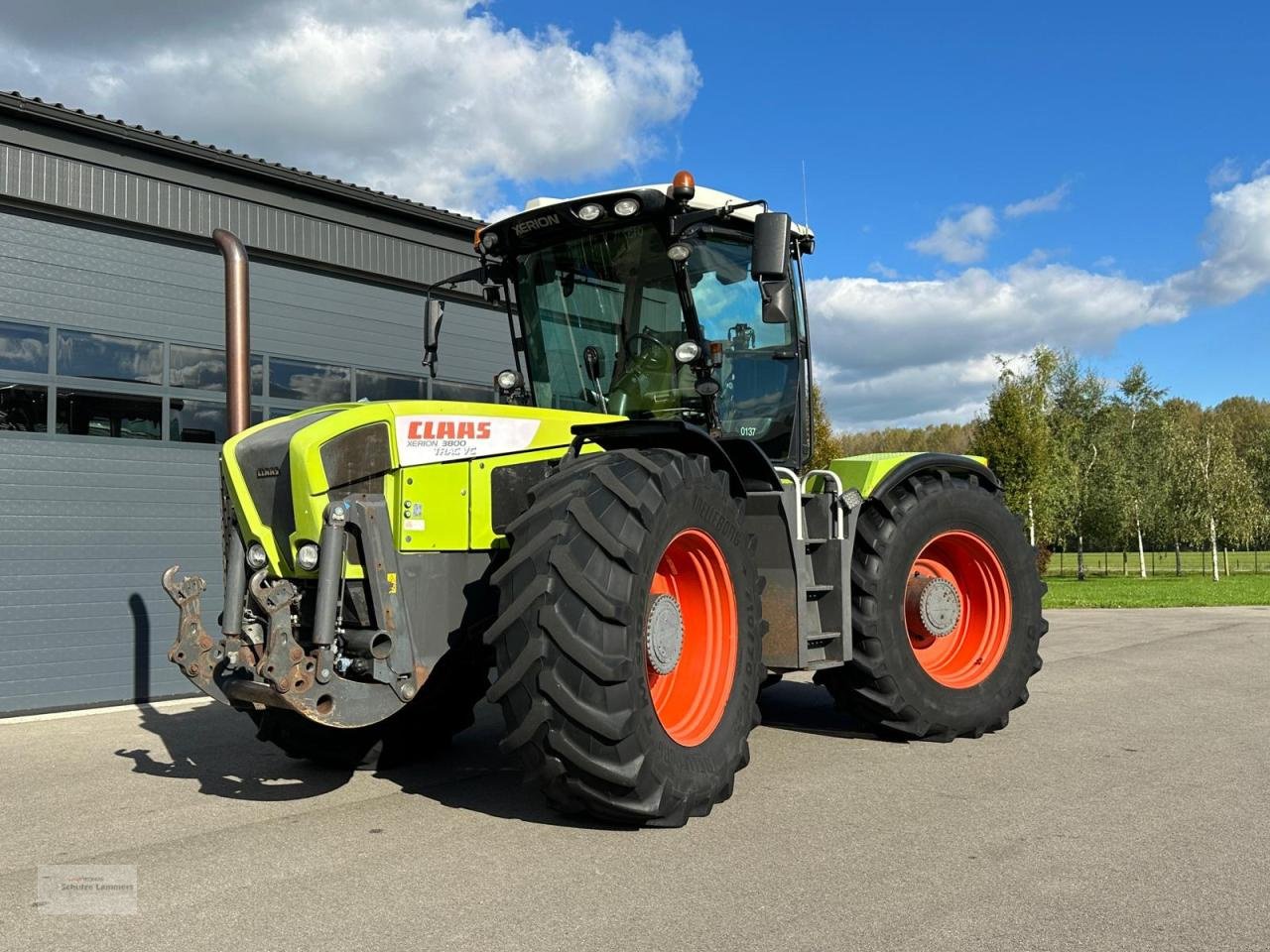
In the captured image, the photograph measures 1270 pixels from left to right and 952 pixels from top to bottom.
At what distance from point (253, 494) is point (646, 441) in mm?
1844

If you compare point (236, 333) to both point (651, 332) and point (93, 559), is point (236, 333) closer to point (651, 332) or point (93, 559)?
point (93, 559)

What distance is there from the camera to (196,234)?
1034cm

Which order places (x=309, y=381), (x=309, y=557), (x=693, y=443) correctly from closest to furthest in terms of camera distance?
1. (x=309, y=557)
2. (x=693, y=443)
3. (x=309, y=381)

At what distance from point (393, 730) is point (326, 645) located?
1736mm

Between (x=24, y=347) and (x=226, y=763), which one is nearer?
(x=226, y=763)

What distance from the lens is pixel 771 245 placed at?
197 inches

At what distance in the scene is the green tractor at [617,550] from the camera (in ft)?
13.6

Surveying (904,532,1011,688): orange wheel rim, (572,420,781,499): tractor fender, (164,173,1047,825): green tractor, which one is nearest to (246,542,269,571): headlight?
(164,173,1047,825): green tractor

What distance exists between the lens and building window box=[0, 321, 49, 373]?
9.01 meters

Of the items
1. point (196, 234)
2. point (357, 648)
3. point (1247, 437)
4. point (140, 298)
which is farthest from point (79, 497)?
point (1247, 437)

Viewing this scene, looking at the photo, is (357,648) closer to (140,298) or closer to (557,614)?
(557,614)

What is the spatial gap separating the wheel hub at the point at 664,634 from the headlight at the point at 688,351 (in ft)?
5.03

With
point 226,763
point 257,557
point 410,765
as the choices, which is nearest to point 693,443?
point 257,557

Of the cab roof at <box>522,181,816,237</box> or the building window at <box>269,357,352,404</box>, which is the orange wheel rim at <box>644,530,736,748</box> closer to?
the cab roof at <box>522,181,816,237</box>
